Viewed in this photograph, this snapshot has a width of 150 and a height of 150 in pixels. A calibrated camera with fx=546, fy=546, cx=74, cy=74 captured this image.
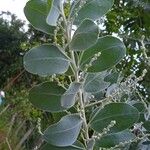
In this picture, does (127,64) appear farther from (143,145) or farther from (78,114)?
(78,114)

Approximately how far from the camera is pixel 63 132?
1.10 metres

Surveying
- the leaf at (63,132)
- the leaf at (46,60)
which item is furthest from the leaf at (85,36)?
the leaf at (63,132)

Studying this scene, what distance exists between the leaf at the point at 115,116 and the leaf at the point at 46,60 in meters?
0.14

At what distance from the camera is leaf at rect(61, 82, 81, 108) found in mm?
1087

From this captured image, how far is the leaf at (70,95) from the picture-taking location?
3.57 feet

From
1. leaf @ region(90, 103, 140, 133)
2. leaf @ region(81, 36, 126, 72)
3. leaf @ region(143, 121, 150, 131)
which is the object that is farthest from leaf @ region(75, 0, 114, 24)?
leaf @ region(143, 121, 150, 131)

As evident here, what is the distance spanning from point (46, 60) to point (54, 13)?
98 millimetres

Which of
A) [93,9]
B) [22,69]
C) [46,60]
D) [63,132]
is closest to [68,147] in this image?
[63,132]

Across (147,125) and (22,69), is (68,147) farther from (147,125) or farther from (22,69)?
(22,69)

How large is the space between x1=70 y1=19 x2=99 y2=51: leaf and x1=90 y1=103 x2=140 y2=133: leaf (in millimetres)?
156

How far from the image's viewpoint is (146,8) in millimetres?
2416

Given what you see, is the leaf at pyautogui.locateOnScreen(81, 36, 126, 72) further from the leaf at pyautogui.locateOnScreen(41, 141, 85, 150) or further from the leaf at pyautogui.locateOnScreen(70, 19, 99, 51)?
the leaf at pyautogui.locateOnScreen(41, 141, 85, 150)

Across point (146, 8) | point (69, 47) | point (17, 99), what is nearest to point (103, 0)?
point (69, 47)

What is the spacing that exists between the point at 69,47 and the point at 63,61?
3 cm
